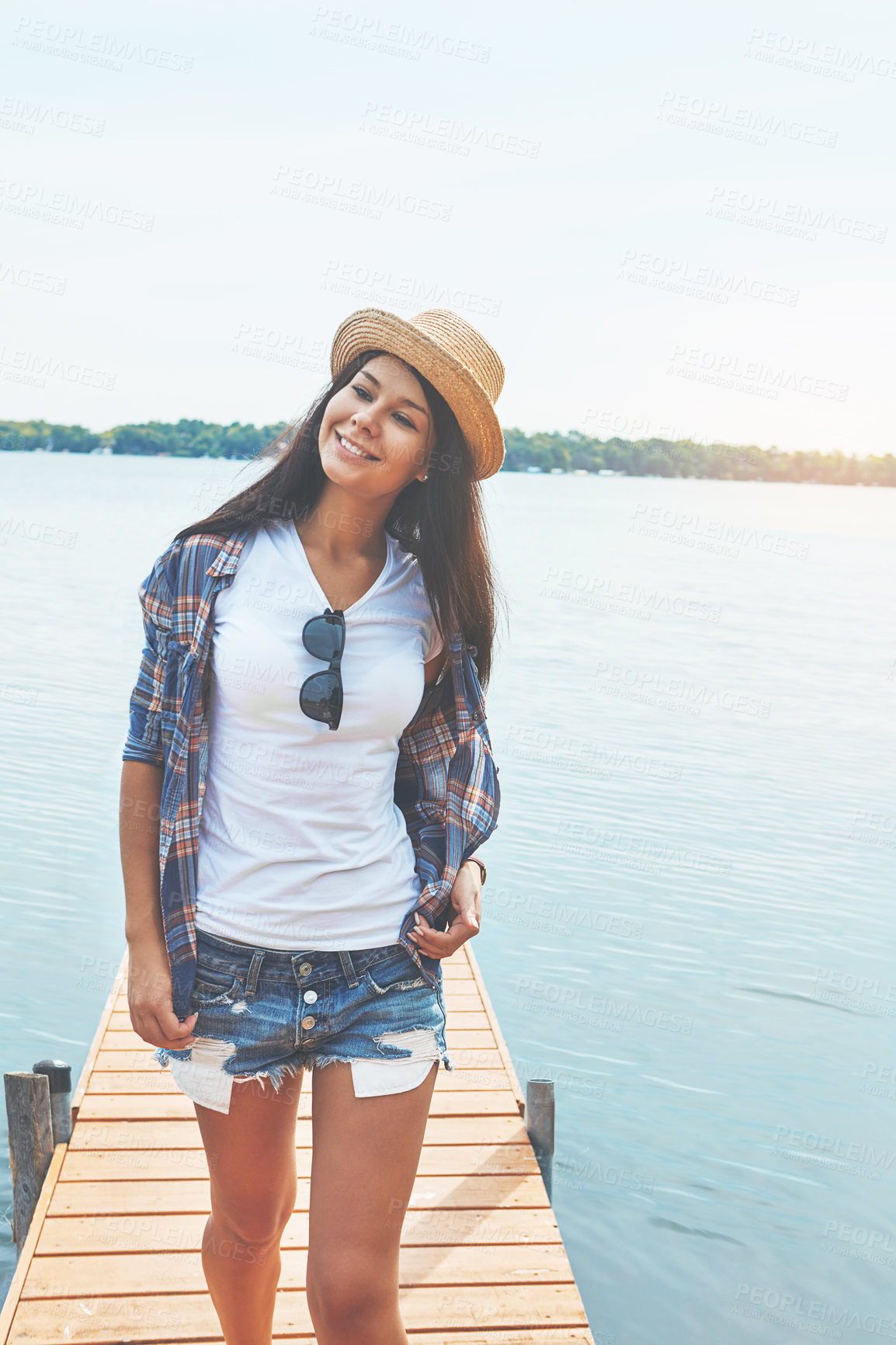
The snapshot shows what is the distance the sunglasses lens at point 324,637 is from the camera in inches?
70.9

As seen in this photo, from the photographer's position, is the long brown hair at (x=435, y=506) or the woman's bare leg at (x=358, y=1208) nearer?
the woman's bare leg at (x=358, y=1208)

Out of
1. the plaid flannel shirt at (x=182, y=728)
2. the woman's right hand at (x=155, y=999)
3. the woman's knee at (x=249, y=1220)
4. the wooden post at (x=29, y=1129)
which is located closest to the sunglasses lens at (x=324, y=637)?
the plaid flannel shirt at (x=182, y=728)

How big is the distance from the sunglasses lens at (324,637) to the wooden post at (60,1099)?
7.21 ft

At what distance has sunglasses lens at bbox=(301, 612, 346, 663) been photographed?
180cm

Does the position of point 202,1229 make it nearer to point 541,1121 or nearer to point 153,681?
point 541,1121

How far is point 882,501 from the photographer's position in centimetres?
Answer: 8381

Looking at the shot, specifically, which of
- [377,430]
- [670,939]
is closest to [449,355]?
[377,430]

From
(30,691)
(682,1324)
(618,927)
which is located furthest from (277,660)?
(30,691)

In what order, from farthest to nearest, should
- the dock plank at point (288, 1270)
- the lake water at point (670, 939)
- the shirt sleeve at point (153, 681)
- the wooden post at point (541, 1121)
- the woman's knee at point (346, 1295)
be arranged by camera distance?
1. the lake water at point (670, 939)
2. the wooden post at point (541, 1121)
3. the dock plank at point (288, 1270)
4. the shirt sleeve at point (153, 681)
5. the woman's knee at point (346, 1295)

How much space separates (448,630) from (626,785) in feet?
26.0

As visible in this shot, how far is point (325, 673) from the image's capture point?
178 centimetres

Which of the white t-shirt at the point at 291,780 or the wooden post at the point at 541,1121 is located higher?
the white t-shirt at the point at 291,780

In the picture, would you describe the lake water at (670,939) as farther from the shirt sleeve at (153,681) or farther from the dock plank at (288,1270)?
the dock plank at (288,1270)

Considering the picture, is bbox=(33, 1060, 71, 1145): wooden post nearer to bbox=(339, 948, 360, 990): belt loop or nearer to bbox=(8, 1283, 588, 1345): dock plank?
bbox=(8, 1283, 588, 1345): dock plank
